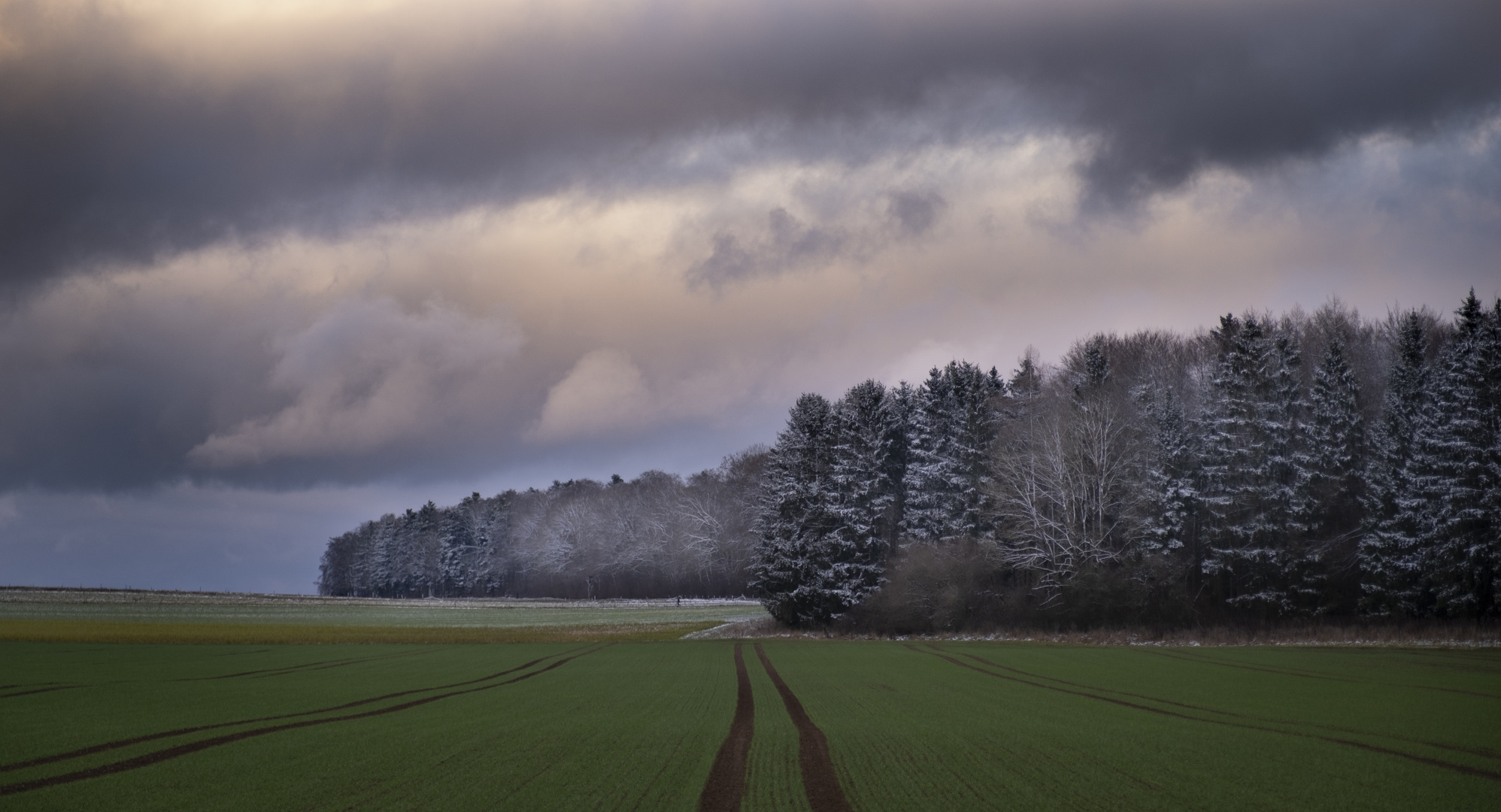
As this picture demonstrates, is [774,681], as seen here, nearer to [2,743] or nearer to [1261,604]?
[2,743]

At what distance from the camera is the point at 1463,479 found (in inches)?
1764

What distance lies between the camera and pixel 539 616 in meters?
87.4

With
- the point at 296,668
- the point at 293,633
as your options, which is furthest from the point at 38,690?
the point at 293,633

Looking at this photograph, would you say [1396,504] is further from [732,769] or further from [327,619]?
[327,619]

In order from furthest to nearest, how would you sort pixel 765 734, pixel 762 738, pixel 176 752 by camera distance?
1. pixel 765 734
2. pixel 762 738
3. pixel 176 752

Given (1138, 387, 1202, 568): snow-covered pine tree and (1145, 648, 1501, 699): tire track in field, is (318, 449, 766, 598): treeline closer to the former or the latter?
(1138, 387, 1202, 568): snow-covered pine tree

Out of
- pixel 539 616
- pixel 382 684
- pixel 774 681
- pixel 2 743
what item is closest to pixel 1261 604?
pixel 774 681

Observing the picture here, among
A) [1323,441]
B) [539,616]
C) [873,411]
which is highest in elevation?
[873,411]

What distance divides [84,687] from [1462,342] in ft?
220

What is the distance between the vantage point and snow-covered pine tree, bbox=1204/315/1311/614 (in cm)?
5091

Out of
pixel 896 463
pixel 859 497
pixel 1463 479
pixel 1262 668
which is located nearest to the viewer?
pixel 1262 668

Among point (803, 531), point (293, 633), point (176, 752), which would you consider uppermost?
point (803, 531)

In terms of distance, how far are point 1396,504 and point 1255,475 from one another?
7.30 meters

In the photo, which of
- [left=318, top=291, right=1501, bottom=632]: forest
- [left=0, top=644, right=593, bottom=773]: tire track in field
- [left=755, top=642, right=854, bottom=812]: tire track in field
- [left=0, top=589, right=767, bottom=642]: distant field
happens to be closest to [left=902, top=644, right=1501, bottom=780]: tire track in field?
[left=755, top=642, right=854, bottom=812]: tire track in field
